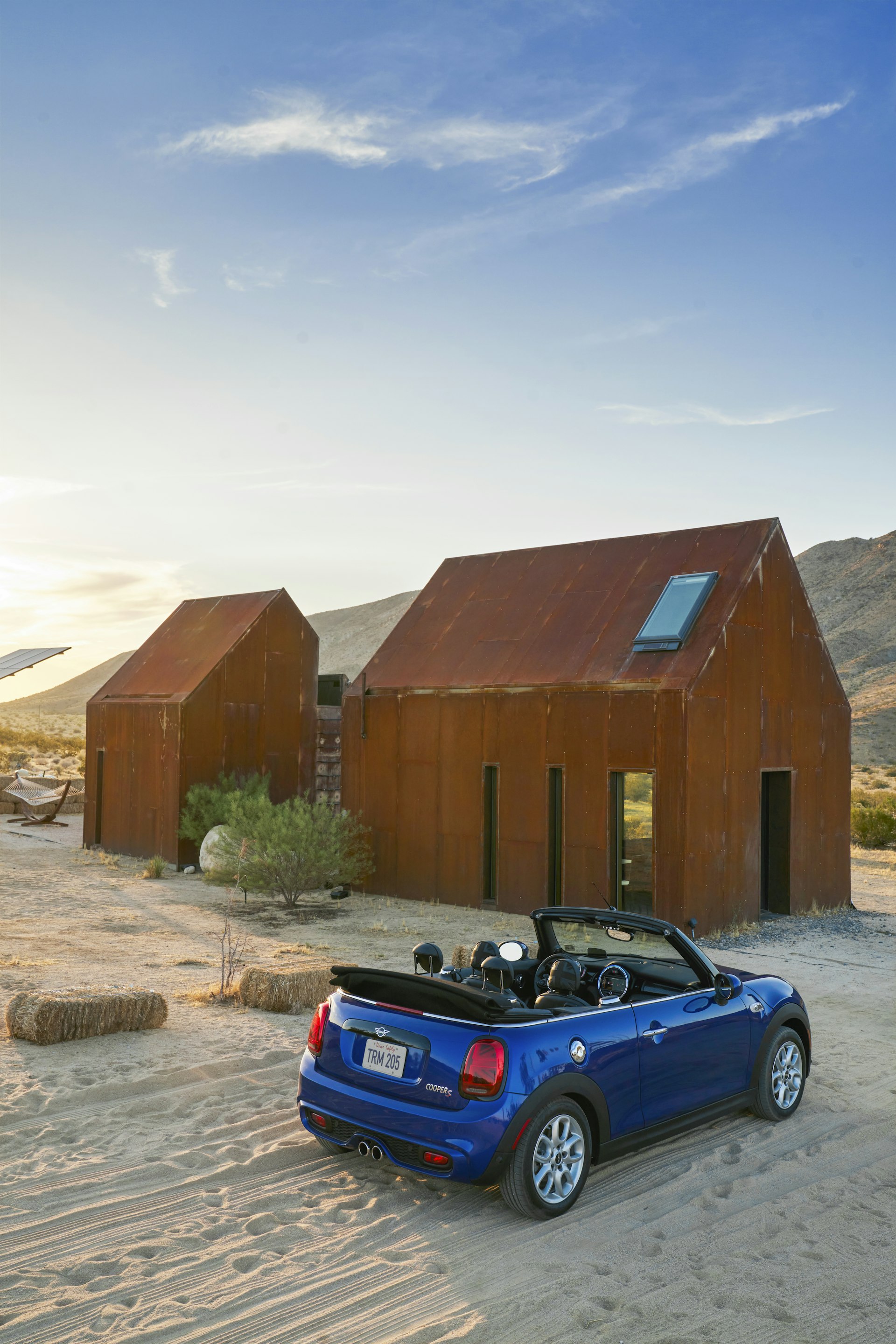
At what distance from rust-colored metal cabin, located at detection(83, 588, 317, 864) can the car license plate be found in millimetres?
16569

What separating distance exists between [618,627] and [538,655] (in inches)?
53.8

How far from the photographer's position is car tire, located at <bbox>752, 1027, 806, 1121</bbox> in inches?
266

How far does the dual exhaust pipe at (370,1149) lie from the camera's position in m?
5.42

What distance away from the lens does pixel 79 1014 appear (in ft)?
26.9

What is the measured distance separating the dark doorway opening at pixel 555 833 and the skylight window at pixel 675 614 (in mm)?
2276

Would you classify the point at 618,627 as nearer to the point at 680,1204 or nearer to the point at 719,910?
the point at 719,910

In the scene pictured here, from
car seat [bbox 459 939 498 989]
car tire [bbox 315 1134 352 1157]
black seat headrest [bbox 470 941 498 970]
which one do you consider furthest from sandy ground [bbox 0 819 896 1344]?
black seat headrest [bbox 470 941 498 970]

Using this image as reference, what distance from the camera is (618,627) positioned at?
53.7ft

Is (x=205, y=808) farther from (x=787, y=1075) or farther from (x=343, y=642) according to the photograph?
(x=343, y=642)

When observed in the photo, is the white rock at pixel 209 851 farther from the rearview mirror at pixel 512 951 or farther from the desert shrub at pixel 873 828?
the desert shrub at pixel 873 828

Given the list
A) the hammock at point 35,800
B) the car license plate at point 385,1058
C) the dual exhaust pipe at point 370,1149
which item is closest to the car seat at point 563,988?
the car license plate at point 385,1058

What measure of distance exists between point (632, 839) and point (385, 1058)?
9.98m

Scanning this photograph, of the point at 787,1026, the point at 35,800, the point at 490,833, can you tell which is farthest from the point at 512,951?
the point at 35,800

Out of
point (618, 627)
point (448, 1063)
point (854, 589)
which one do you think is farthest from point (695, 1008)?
point (854, 589)
